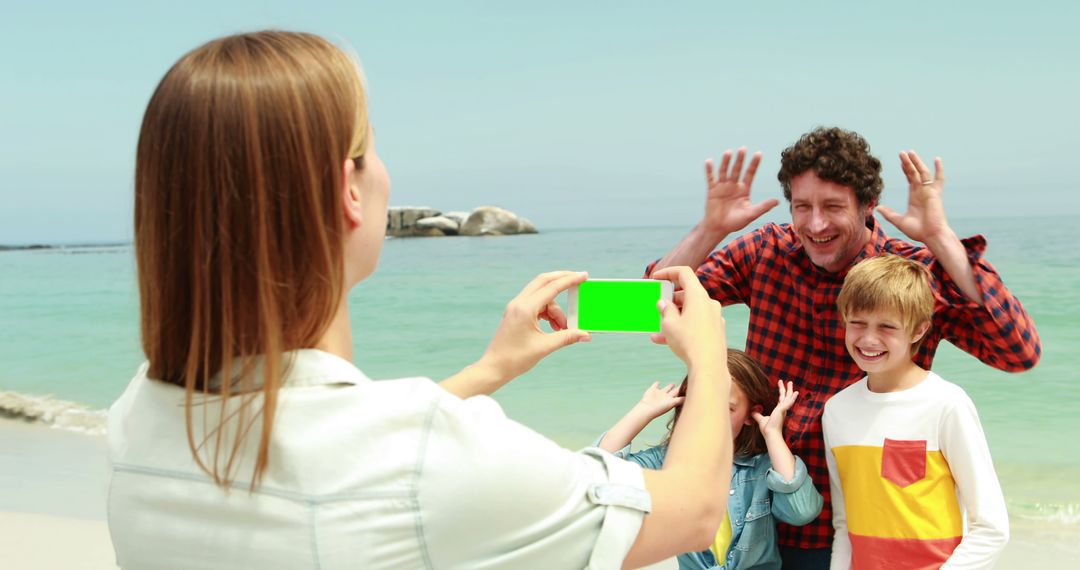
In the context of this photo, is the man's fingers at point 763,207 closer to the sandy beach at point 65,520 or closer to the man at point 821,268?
the man at point 821,268

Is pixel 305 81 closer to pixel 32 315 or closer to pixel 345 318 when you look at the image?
pixel 345 318

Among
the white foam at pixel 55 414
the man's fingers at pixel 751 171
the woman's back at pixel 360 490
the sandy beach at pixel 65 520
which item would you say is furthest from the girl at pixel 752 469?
the white foam at pixel 55 414

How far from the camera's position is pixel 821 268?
108 inches

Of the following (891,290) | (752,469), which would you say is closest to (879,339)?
(891,290)

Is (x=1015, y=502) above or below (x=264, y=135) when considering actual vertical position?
below

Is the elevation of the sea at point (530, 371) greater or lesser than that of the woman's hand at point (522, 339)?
lesser

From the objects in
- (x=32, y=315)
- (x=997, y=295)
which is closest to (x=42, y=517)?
(x=997, y=295)

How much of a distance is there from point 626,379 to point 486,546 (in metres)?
9.73

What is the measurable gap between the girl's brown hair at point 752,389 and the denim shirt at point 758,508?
1.3 inches

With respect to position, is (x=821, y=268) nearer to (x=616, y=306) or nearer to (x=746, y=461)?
(x=746, y=461)

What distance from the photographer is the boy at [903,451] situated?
243 centimetres

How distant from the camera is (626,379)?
10594 millimetres

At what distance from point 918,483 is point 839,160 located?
94 centimetres

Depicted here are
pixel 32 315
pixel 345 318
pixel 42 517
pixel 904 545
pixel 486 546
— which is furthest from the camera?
pixel 32 315
